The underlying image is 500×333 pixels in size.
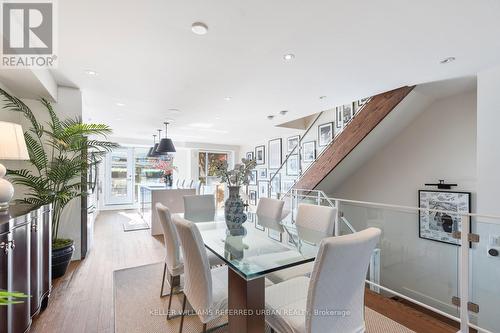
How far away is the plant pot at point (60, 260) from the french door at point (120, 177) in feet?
17.8

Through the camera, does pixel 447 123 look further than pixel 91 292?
Yes

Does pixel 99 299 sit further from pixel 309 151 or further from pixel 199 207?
pixel 309 151

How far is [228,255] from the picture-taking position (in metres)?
1.70

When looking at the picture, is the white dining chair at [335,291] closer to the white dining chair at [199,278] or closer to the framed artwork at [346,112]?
the white dining chair at [199,278]

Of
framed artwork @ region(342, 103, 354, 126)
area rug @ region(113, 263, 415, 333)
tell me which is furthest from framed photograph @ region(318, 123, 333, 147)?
area rug @ region(113, 263, 415, 333)

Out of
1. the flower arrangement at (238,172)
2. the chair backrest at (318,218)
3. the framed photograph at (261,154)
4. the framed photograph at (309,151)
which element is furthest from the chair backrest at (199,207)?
the framed photograph at (261,154)

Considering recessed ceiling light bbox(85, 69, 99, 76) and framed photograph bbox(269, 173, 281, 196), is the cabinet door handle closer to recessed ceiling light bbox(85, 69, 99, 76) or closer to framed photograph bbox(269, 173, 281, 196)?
recessed ceiling light bbox(85, 69, 99, 76)

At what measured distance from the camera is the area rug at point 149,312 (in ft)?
6.44

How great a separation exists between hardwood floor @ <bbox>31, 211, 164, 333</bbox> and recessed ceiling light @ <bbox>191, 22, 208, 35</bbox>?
8.30 feet

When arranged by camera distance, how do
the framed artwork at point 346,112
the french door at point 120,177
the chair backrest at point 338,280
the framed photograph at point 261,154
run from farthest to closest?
the french door at point 120,177 < the framed photograph at point 261,154 < the framed artwork at point 346,112 < the chair backrest at point 338,280

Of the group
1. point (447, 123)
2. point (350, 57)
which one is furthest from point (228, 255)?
point (447, 123)

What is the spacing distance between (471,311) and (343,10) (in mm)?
2723

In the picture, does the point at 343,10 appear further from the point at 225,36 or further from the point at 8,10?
the point at 8,10

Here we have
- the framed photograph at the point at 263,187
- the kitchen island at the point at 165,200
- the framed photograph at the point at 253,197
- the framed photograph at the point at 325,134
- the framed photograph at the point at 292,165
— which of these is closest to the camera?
the kitchen island at the point at 165,200
